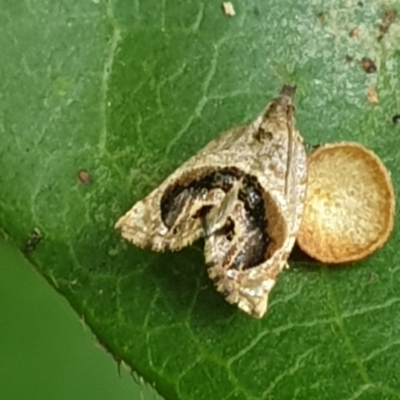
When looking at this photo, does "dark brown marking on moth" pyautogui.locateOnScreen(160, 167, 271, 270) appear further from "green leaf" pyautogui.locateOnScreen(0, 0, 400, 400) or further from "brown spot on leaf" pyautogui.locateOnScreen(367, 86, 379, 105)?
"brown spot on leaf" pyautogui.locateOnScreen(367, 86, 379, 105)

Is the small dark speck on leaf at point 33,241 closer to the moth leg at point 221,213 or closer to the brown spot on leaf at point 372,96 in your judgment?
the moth leg at point 221,213

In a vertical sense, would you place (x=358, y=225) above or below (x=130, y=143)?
below

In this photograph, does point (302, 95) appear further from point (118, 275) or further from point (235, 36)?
point (118, 275)

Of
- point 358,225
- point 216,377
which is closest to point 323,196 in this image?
point 358,225

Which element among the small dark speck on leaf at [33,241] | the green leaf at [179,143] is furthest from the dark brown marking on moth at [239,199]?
the small dark speck on leaf at [33,241]

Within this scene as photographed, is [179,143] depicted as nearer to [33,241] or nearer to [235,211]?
[235,211]
